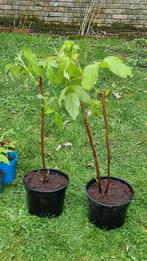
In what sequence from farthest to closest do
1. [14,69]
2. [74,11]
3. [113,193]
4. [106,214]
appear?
[74,11], [113,193], [106,214], [14,69]

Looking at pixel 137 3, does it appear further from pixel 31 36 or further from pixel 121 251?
pixel 121 251

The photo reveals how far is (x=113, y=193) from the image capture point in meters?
3.28

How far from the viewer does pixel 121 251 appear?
307 centimetres

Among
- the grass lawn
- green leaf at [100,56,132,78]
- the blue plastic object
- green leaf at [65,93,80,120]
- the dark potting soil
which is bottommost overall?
the grass lawn

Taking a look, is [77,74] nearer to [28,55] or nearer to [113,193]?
[28,55]

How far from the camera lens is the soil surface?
3298mm

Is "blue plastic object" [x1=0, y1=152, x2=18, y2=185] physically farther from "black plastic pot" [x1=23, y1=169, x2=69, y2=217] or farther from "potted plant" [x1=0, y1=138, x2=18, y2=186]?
"black plastic pot" [x1=23, y1=169, x2=69, y2=217]

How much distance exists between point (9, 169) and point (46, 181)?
1.44ft

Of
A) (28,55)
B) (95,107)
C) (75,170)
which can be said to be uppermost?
(28,55)

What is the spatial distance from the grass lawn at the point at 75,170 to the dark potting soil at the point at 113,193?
9.1 inches

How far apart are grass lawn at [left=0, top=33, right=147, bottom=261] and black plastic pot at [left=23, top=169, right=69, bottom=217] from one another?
0.19 ft

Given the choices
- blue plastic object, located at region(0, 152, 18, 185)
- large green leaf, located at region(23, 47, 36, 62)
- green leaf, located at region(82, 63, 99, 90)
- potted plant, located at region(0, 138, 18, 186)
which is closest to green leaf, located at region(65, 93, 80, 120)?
green leaf, located at region(82, 63, 99, 90)

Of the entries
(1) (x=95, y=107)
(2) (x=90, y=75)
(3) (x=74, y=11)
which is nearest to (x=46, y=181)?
(1) (x=95, y=107)

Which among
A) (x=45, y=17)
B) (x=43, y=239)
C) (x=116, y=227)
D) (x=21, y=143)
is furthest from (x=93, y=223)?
(x=45, y=17)
